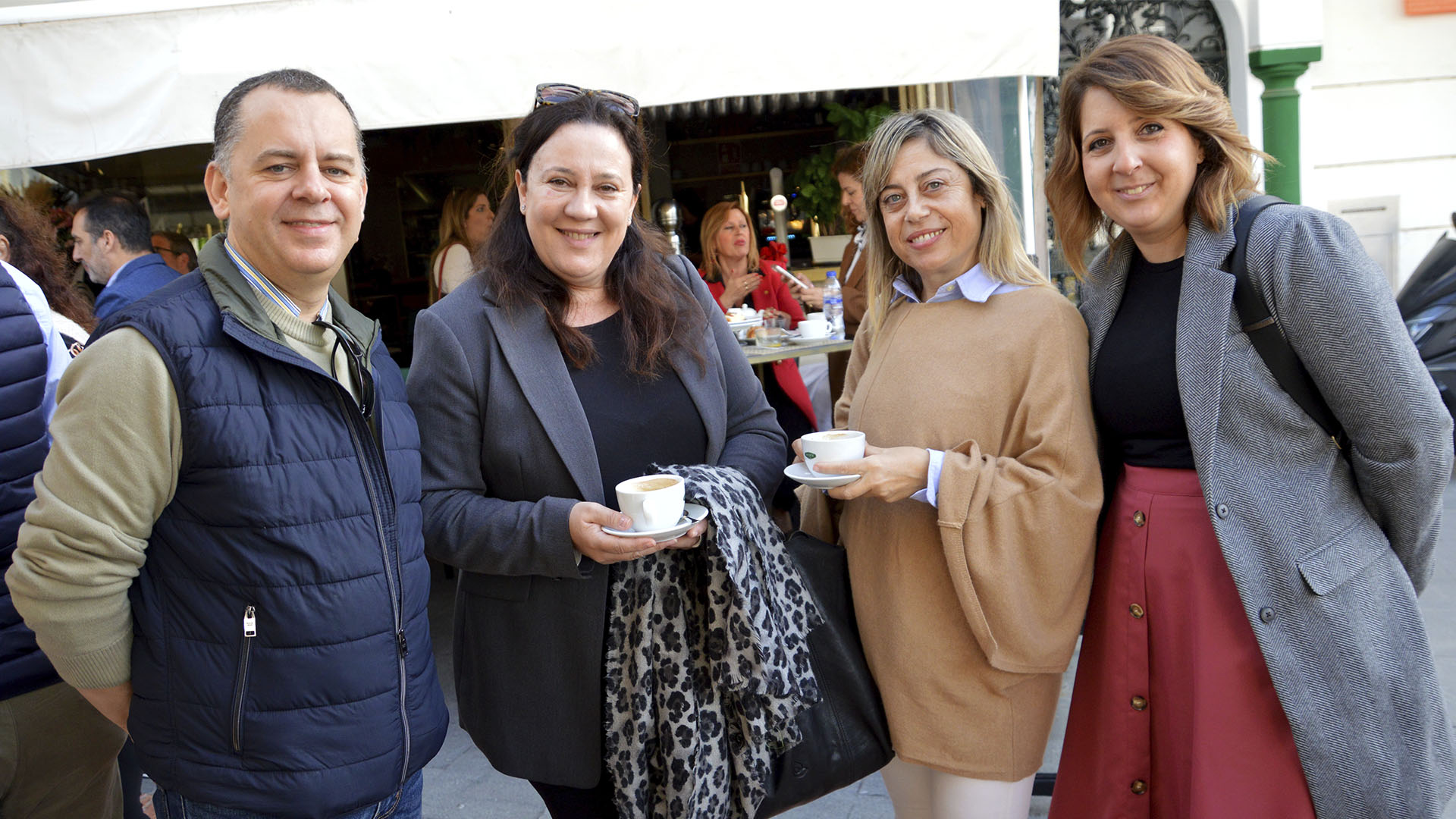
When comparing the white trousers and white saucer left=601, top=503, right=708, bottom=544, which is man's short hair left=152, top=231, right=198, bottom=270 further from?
the white trousers

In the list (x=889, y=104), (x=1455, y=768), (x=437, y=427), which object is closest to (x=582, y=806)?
(x=437, y=427)

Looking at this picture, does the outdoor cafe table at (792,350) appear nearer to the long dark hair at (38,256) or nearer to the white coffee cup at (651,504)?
the long dark hair at (38,256)

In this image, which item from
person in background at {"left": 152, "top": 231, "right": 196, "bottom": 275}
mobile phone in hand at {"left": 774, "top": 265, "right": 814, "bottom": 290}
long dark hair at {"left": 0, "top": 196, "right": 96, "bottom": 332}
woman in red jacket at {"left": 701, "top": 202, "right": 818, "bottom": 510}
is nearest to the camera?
long dark hair at {"left": 0, "top": 196, "right": 96, "bottom": 332}

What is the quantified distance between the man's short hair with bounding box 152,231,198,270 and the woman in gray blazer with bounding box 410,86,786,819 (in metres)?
7.32

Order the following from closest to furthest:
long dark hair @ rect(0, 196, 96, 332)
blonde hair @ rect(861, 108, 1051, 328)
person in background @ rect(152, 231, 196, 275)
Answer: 1. blonde hair @ rect(861, 108, 1051, 328)
2. long dark hair @ rect(0, 196, 96, 332)
3. person in background @ rect(152, 231, 196, 275)

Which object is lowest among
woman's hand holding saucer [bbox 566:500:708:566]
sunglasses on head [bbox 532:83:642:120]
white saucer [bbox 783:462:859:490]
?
woman's hand holding saucer [bbox 566:500:708:566]

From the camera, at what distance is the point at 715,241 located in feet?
20.9

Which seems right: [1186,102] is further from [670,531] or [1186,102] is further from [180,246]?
[180,246]

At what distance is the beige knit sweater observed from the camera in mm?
1976

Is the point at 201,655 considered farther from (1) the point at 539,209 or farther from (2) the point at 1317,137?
(2) the point at 1317,137

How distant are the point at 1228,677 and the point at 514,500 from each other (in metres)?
1.48

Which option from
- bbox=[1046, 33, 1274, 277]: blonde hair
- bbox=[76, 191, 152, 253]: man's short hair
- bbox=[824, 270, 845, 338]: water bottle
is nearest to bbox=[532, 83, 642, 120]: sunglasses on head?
bbox=[1046, 33, 1274, 277]: blonde hair

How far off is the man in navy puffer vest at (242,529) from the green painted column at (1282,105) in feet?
24.1

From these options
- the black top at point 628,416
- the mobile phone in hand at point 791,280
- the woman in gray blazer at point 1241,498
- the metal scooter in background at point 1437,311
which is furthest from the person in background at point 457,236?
the metal scooter in background at point 1437,311
